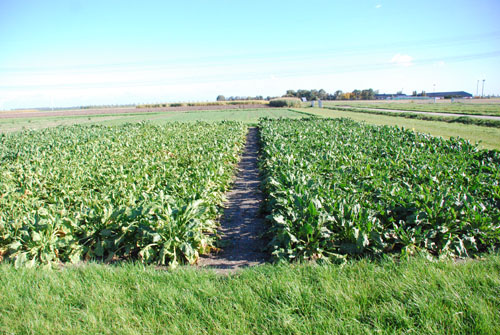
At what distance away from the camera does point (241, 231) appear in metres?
6.03

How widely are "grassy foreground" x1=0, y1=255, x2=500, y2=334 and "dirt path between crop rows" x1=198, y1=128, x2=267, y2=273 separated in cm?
77

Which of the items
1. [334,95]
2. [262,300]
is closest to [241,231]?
[262,300]

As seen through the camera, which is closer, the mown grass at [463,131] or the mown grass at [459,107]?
the mown grass at [463,131]

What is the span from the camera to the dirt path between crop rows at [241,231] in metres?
4.68

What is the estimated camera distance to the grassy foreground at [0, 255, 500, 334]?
279 centimetres

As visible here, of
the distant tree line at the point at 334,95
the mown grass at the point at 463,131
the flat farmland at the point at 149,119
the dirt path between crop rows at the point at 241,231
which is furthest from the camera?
the distant tree line at the point at 334,95

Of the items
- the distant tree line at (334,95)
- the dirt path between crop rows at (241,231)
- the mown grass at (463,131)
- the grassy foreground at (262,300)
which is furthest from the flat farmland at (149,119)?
the distant tree line at (334,95)

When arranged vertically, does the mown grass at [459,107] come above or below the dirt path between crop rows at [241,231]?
above

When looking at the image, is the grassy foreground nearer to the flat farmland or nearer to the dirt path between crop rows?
the dirt path between crop rows

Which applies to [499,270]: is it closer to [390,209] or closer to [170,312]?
[390,209]

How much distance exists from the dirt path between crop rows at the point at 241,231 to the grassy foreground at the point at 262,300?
774 millimetres

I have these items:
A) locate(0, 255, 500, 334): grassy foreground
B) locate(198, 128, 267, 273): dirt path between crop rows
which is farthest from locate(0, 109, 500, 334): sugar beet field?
locate(198, 128, 267, 273): dirt path between crop rows

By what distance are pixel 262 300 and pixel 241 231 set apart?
9.30 ft

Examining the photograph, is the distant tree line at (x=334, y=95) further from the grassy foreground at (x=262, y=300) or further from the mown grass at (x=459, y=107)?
the grassy foreground at (x=262, y=300)
